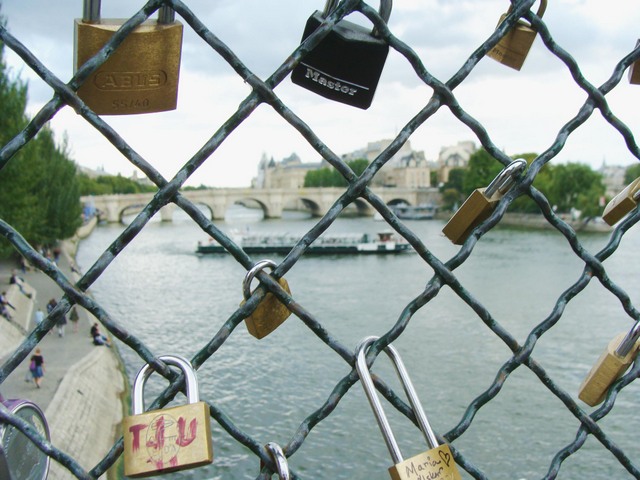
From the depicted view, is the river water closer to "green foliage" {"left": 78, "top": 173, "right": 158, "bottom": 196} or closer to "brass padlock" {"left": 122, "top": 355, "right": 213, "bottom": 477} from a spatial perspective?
"brass padlock" {"left": 122, "top": 355, "right": 213, "bottom": 477}

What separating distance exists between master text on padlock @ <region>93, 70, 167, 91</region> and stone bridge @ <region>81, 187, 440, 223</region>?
37365 millimetres

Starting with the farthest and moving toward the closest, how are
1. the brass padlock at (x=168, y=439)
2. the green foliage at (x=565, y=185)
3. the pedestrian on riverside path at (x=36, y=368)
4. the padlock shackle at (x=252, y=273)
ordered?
1. the green foliage at (x=565, y=185)
2. the pedestrian on riverside path at (x=36, y=368)
3. the padlock shackle at (x=252, y=273)
4. the brass padlock at (x=168, y=439)

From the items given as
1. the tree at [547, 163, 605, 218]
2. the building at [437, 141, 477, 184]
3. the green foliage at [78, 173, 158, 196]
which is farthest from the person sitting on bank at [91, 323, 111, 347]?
the building at [437, 141, 477, 184]

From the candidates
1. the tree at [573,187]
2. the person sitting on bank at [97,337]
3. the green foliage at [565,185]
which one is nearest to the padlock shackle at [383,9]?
the person sitting on bank at [97,337]

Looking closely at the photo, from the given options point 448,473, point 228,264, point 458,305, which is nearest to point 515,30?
point 448,473

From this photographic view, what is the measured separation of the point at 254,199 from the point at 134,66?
44.3 metres

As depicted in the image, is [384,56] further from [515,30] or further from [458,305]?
[458,305]

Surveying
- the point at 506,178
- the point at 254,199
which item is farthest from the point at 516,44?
the point at 254,199

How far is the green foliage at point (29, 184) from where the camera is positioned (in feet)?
40.1

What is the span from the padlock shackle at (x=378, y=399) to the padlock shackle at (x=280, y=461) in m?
0.13

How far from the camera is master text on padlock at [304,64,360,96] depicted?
881 millimetres

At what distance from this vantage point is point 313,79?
0.88 m

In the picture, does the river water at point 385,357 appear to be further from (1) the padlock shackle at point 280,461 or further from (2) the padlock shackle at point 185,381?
(2) the padlock shackle at point 185,381

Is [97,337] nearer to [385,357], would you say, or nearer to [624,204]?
[385,357]
